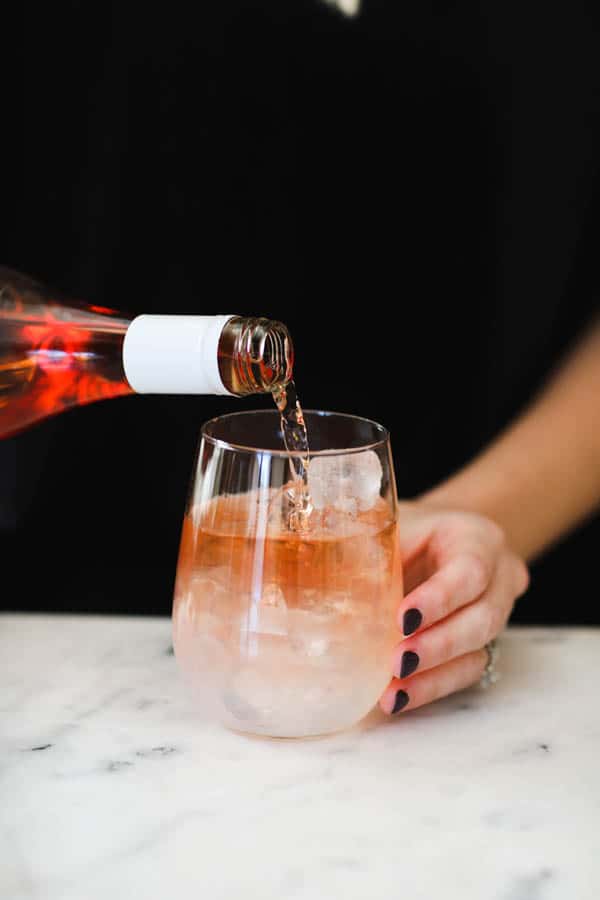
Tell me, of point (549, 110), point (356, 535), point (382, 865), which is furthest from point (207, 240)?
point (382, 865)

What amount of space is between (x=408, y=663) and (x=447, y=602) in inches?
2.3

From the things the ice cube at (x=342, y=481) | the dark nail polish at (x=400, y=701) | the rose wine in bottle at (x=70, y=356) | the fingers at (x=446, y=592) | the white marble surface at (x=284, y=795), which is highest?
the rose wine in bottle at (x=70, y=356)

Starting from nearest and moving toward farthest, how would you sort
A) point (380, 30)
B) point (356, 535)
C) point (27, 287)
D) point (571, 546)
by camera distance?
point (356, 535), point (27, 287), point (380, 30), point (571, 546)

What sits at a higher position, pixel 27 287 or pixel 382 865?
pixel 27 287

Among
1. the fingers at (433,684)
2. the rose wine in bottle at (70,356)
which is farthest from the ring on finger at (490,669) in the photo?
the rose wine in bottle at (70,356)

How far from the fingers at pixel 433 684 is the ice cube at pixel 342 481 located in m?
0.15

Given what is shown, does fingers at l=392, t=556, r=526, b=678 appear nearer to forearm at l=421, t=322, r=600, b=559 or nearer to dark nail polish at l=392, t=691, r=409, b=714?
dark nail polish at l=392, t=691, r=409, b=714

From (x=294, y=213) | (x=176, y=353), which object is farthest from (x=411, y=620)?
(x=294, y=213)

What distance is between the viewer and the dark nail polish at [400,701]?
2.51 feet

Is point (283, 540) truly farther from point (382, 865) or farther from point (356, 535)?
point (382, 865)

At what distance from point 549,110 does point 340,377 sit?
429 mm

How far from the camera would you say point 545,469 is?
4.05 ft

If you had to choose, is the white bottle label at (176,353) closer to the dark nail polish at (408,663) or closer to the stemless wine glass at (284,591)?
the stemless wine glass at (284,591)

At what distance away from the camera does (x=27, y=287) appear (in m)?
0.91
